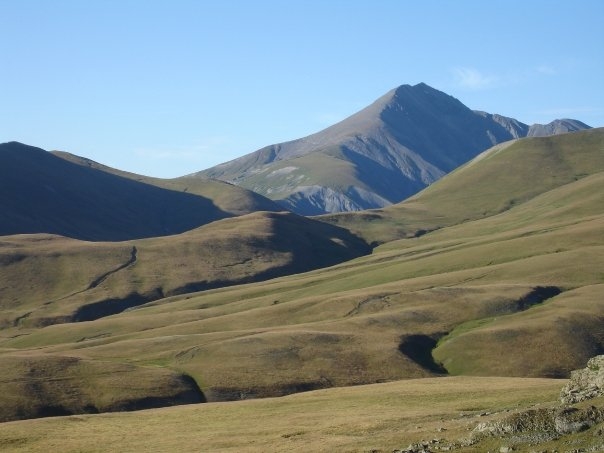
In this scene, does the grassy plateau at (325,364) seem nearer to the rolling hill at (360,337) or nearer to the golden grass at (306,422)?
the golden grass at (306,422)

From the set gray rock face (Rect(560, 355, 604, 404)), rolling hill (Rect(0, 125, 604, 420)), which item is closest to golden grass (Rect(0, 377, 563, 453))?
gray rock face (Rect(560, 355, 604, 404))

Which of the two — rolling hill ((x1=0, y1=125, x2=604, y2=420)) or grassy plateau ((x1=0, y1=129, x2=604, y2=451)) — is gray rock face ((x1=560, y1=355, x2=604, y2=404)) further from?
rolling hill ((x1=0, y1=125, x2=604, y2=420))

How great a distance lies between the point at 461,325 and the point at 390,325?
1263 centimetres

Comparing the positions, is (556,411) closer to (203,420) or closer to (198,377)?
(203,420)

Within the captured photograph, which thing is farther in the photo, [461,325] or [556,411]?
[461,325]

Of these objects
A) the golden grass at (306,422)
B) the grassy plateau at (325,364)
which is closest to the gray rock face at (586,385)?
the grassy plateau at (325,364)

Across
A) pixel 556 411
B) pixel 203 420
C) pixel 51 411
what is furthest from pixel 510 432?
pixel 51 411

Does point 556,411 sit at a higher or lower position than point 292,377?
higher

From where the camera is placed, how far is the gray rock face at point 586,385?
46969 mm

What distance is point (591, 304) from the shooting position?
145250 millimetres

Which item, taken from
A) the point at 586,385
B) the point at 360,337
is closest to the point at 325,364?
the point at 360,337

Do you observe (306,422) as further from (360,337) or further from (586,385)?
(360,337)

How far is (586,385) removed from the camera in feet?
164

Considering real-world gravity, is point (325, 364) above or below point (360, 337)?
below
